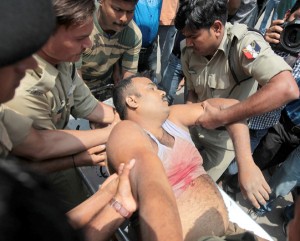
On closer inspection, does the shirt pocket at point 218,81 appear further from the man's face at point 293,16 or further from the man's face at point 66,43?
the man's face at point 66,43

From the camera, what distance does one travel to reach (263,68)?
2.25 meters

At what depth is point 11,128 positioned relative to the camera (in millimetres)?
1625

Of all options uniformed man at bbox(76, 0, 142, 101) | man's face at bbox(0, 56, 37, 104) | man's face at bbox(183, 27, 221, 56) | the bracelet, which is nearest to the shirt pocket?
man's face at bbox(183, 27, 221, 56)

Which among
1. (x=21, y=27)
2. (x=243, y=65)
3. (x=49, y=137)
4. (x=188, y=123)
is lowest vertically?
(x=188, y=123)

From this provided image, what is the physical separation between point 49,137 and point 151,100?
2.65 ft

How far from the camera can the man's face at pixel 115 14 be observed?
2516 mm

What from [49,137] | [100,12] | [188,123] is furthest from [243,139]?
[100,12]

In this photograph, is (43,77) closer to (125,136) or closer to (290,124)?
(125,136)

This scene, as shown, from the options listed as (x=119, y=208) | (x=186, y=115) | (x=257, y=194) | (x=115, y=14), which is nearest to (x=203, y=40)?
(x=186, y=115)

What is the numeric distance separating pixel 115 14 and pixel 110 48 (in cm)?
35

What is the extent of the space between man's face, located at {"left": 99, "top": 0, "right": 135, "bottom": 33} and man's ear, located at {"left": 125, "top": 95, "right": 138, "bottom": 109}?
25.8 inches

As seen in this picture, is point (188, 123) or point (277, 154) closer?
point (188, 123)

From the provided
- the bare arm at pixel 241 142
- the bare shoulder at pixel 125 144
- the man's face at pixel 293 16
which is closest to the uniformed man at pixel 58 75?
the bare shoulder at pixel 125 144

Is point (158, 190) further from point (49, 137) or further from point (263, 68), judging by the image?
point (263, 68)
